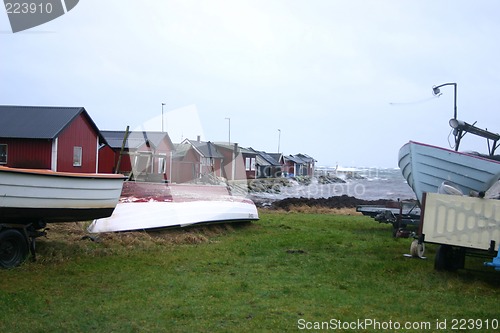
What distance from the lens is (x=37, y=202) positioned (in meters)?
8.80

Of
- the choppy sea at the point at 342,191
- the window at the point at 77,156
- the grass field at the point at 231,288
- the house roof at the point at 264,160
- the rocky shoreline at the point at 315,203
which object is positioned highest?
the window at the point at 77,156

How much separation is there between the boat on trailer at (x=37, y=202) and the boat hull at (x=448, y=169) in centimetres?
652

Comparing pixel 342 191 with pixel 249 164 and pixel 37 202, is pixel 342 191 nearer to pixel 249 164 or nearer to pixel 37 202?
pixel 249 164

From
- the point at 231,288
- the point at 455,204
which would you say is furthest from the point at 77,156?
the point at 455,204

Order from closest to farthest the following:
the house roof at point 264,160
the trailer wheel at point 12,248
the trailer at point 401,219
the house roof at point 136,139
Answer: the trailer wheel at point 12,248, the trailer at point 401,219, the house roof at point 136,139, the house roof at point 264,160

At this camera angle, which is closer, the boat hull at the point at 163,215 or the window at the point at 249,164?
the boat hull at the point at 163,215

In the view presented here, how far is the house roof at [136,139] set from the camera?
3653 cm

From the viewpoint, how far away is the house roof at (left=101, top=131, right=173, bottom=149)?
1438 inches

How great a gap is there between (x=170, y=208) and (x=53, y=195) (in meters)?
4.00

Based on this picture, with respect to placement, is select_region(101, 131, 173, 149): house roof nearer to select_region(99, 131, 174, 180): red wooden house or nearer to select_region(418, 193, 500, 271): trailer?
select_region(99, 131, 174, 180): red wooden house

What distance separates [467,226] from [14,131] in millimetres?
24467

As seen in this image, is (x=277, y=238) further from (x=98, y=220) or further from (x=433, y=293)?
(x=433, y=293)

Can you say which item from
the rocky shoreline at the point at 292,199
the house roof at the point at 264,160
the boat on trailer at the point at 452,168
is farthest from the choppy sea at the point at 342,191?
the boat on trailer at the point at 452,168

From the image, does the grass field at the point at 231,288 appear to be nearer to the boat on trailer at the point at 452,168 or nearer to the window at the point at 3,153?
the boat on trailer at the point at 452,168
